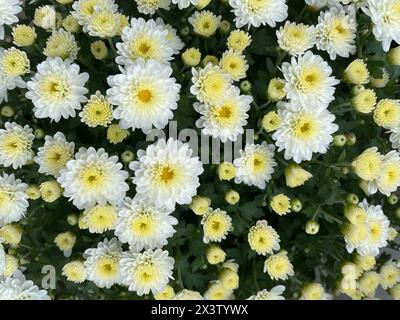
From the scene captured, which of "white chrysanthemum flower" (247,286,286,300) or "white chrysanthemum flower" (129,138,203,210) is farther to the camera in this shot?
"white chrysanthemum flower" (247,286,286,300)

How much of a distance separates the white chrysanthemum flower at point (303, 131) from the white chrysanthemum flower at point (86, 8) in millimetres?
336

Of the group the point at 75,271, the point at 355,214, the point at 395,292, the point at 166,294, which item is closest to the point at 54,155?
the point at 75,271

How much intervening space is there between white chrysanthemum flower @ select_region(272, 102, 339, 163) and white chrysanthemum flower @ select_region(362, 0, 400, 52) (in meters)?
0.16

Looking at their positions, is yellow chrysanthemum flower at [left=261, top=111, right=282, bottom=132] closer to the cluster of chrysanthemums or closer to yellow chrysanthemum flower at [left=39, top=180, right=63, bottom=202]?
the cluster of chrysanthemums

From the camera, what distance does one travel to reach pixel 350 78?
0.85m

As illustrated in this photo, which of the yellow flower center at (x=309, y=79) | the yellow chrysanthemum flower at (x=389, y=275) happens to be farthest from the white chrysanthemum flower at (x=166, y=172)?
the yellow chrysanthemum flower at (x=389, y=275)

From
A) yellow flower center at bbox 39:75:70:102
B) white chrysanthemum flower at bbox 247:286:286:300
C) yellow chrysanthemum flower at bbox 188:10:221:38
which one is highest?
yellow chrysanthemum flower at bbox 188:10:221:38

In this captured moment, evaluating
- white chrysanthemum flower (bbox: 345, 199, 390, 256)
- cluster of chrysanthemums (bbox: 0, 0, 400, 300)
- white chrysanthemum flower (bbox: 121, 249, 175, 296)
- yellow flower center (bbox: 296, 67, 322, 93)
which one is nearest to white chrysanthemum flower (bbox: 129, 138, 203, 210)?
cluster of chrysanthemums (bbox: 0, 0, 400, 300)

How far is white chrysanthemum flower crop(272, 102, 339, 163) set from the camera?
2.70 feet

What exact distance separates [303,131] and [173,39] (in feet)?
0.89

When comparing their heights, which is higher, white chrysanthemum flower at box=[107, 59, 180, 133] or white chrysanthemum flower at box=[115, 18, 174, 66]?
white chrysanthemum flower at box=[115, 18, 174, 66]

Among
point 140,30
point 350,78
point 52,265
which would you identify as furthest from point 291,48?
point 52,265

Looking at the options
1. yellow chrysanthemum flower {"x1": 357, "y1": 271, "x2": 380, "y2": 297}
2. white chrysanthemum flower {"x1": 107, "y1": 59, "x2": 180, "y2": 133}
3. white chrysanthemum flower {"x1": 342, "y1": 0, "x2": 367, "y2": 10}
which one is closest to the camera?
white chrysanthemum flower {"x1": 107, "y1": 59, "x2": 180, "y2": 133}
